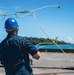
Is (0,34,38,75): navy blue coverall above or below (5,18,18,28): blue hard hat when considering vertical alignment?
below

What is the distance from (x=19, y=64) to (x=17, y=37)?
40 cm

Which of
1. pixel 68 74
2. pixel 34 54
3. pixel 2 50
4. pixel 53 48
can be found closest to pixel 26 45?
pixel 34 54

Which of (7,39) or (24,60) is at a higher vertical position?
(7,39)

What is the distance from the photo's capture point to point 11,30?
13.7ft

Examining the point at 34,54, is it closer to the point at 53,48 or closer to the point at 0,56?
the point at 0,56

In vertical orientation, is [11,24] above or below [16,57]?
above

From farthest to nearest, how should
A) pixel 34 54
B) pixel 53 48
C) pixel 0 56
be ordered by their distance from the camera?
pixel 53 48
pixel 0 56
pixel 34 54

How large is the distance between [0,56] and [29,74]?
56 centimetres

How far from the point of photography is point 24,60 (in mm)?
4148

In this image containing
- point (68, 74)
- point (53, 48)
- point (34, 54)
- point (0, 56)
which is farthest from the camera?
point (53, 48)

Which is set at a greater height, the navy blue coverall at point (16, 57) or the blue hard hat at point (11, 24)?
the blue hard hat at point (11, 24)

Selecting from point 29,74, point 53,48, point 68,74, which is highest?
point 29,74

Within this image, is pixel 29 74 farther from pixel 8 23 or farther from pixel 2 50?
pixel 8 23

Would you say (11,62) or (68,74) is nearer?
(11,62)
